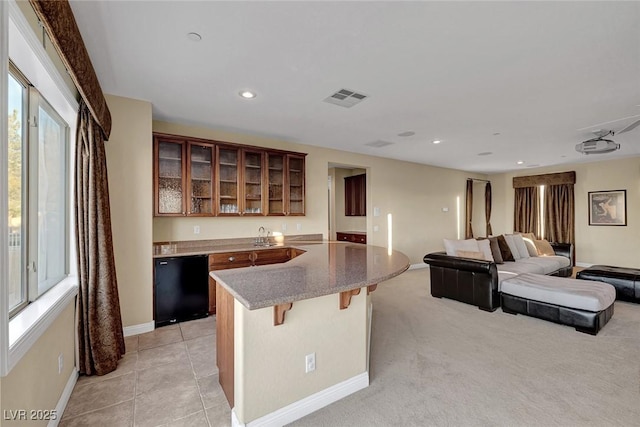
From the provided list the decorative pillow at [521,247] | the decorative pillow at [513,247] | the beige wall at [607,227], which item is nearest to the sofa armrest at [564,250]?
the decorative pillow at [521,247]

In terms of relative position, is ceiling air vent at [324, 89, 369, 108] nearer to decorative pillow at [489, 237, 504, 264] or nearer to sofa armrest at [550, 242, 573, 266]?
decorative pillow at [489, 237, 504, 264]

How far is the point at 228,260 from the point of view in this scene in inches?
146

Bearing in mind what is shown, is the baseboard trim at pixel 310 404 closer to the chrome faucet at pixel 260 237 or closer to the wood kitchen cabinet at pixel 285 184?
the chrome faucet at pixel 260 237

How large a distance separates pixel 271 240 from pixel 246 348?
3.01m

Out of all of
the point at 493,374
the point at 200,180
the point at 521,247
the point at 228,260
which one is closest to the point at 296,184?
the point at 200,180

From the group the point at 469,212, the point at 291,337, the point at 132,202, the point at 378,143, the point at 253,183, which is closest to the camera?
the point at 291,337

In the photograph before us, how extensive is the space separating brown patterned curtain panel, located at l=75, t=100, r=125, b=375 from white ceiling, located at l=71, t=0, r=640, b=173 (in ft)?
2.33

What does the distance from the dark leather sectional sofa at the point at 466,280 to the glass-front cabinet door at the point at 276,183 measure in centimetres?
254

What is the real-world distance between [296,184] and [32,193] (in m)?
3.26

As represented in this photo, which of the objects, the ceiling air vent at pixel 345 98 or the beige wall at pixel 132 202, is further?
the beige wall at pixel 132 202

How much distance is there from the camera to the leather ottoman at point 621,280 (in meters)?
4.05

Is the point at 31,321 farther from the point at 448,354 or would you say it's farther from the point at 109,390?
the point at 448,354

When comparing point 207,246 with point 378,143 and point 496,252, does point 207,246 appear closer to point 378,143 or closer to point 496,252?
point 378,143

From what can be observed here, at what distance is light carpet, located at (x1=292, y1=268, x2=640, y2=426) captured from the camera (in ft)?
6.10
